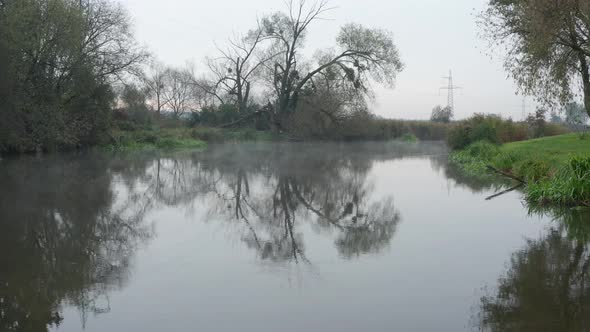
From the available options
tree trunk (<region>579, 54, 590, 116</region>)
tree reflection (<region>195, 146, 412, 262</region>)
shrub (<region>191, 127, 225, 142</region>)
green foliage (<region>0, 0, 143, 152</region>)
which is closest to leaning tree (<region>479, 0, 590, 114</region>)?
tree trunk (<region>579, 54, 590, 116</region>)

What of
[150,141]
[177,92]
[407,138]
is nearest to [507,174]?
[150,141]

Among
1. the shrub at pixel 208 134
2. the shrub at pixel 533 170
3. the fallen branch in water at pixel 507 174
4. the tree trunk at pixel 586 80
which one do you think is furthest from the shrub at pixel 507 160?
the shrub at pixel 208 134

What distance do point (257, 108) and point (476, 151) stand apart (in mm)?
33923

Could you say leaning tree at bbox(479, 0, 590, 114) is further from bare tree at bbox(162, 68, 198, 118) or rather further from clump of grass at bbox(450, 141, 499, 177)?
bare tree at bbox(162, 68, 198, 118)

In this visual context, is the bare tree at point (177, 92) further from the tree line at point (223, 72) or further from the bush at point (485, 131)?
the bush at point (485, 131)

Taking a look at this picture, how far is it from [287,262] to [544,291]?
3225 millimetres

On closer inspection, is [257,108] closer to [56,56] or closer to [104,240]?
[56,56]

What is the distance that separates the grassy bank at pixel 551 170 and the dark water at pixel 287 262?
792 mm

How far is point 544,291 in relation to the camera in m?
5.96

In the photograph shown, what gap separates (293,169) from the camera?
875 inches

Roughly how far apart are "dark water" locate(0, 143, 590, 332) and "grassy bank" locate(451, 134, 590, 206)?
792mm

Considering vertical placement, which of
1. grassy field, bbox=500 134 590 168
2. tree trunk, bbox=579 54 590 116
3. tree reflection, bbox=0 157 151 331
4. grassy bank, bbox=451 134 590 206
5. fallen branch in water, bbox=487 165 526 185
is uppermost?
tree trunk, bbox=579 54 590 116

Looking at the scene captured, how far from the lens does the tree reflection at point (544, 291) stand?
506cm

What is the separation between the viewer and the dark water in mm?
5254
